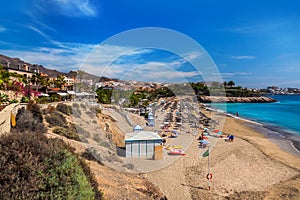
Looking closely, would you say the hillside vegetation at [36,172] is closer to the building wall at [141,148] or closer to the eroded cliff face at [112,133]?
the building wall at [141,148]

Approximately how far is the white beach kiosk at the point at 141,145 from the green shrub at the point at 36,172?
21.9 ft

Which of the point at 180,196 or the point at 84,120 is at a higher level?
the point at 84,120

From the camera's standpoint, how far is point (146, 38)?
7891 millimetres

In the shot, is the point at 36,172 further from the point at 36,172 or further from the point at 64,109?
the point at 64,109

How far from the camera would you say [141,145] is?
10188 mm

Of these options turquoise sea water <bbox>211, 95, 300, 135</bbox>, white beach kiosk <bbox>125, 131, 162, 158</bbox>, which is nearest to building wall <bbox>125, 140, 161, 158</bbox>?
white beach kiosk <bbox>125, 131, 162, 158</bbox>

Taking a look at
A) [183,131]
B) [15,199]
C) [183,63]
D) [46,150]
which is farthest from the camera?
[183,131]

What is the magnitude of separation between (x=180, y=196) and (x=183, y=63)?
607cm

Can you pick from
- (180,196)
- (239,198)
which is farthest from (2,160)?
(239,198)

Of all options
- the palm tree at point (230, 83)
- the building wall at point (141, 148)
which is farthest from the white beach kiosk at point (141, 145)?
the palm tree at point (230, 83)

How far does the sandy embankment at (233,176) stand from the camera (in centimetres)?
754

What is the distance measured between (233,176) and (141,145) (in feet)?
15.7

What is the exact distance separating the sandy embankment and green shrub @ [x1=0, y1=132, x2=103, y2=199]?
15.1 ft

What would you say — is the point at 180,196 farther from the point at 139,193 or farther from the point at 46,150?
the point at 46,150
